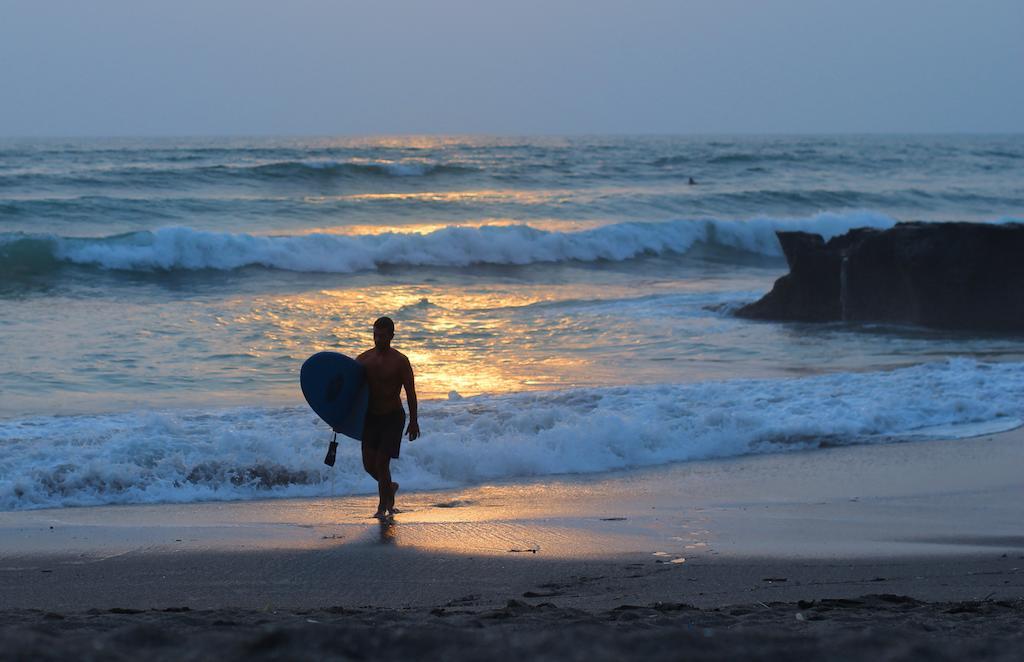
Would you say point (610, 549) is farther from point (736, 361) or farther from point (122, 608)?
point (736, 361)

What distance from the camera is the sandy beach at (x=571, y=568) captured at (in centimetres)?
329

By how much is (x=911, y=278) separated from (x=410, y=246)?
11903 mm

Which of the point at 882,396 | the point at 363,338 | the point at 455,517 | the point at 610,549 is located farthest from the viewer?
the point at 363,338

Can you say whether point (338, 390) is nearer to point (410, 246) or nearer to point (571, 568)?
point (571, 568)

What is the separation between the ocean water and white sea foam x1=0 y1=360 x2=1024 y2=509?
0.08ft

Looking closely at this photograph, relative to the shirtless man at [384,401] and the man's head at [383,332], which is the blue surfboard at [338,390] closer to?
the shirtless man at [384,401]

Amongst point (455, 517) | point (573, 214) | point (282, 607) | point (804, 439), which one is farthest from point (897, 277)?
point (573, 214)

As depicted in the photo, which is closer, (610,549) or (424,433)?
→ (610,549)

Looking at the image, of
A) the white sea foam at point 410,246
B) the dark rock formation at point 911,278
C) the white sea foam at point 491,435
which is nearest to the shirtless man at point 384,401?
the white sea foam at point 491,435

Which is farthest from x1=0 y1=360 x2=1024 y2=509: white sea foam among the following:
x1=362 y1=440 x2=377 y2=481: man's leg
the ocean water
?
x1=362 y1=440 x2=377 y2=481: man's leg

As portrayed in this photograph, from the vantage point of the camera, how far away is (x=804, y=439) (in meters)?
9.02

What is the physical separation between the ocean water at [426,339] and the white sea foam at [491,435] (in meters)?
0.02

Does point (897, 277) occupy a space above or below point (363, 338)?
above

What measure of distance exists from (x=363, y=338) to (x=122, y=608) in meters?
9.32
